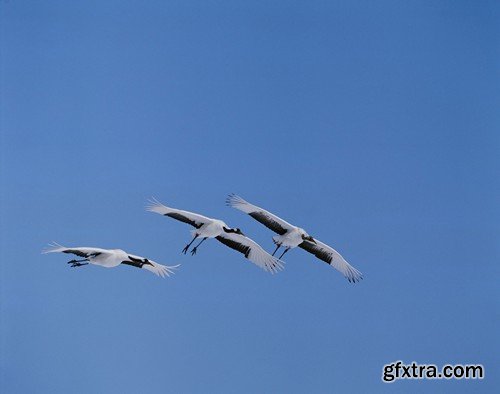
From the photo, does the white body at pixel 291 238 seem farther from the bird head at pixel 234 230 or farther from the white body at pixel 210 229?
the white body at pixel 210 229

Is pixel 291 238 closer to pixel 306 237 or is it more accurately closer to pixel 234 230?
pixel 306 237

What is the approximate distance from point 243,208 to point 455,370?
7.69m

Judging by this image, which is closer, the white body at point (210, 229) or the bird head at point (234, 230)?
the white body at point (210, 229)

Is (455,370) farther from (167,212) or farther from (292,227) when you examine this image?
(167,212)

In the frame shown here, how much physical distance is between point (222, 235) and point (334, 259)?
12.3 ft

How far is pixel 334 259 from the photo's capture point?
33.4 metres

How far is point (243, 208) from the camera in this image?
1223 inches

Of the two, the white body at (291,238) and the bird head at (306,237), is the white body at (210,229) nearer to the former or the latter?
the white body at (291,238)

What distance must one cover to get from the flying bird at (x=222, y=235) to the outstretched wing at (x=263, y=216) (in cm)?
91

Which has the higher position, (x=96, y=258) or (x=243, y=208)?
(x=243, y=208)

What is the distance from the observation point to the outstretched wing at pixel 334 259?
3325 cm

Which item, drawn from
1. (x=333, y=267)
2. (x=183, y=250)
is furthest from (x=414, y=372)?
(x=183, y=250)

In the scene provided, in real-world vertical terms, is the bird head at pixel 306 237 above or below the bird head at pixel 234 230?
above

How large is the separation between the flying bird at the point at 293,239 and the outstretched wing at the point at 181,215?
1.02 m
